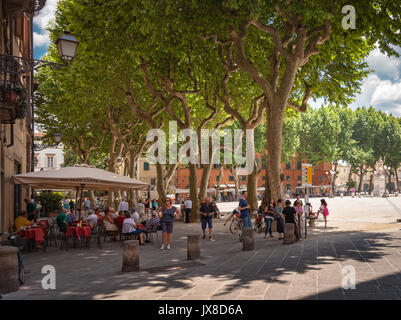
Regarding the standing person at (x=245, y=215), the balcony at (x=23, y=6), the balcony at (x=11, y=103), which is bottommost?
the standing person at (x=245, y=215)

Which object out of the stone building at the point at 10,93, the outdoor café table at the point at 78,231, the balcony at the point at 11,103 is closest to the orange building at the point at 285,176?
the stone building at the point at 10,93

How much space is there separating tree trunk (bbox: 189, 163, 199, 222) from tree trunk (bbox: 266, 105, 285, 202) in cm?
787

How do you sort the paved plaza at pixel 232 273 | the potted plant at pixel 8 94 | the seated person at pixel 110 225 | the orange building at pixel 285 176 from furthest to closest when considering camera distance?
the orange building at pixel 285 176
the seated person at pixel 110 225
the potted plant at pixel 8 94
the paved plaza at pixel 232 273

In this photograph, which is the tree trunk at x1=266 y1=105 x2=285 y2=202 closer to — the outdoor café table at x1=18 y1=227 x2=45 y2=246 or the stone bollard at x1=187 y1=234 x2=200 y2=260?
the stone bollard at x1=187 y1=234 x2=200 y2=260

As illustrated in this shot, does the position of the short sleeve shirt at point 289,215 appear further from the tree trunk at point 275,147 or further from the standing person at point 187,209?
the standing person at point 187,209

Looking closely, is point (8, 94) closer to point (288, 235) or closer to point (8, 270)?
point (8, 270)

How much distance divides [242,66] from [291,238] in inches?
301

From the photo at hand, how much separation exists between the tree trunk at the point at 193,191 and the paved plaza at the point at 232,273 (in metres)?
11.1

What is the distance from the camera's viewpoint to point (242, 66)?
55.3 feet

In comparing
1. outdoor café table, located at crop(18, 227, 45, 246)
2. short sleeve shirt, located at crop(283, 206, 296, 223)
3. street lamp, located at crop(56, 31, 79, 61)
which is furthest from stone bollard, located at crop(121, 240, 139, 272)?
short sleeve shirt, located at crop(283, 206, 296, 223)

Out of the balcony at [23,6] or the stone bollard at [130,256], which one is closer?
the stone bollard at [130,256]

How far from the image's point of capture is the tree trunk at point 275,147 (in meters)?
16.6
